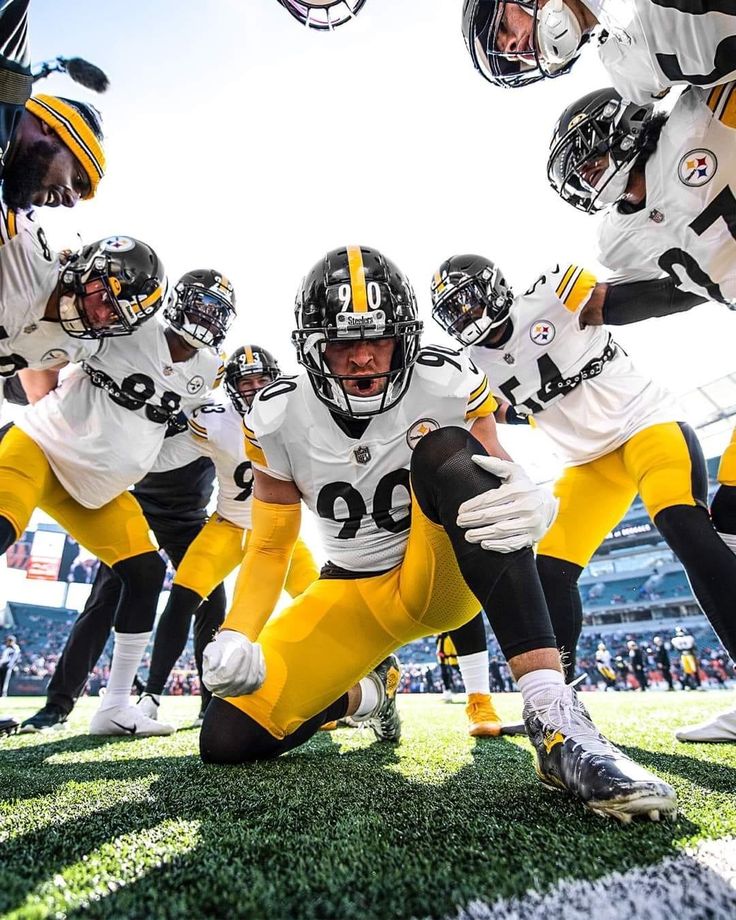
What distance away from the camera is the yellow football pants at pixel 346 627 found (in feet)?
6.37

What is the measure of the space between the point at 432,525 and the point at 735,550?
54.7 inches

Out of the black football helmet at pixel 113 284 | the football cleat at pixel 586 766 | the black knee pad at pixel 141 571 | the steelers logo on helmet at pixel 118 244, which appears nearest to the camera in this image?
the football cleat at pixel 586 766

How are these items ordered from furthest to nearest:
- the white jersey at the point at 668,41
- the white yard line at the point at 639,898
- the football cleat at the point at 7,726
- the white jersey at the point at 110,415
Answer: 1. the football cleat at the point at 7,726
2. the white jersey at the point at 110,415
3. the white jersey at the point at 668,41
4. the white yard line at the point at 639,898

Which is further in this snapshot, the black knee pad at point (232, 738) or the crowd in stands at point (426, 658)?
the crowd in stands at point (426, 658)

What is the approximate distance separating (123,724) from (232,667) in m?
2.16

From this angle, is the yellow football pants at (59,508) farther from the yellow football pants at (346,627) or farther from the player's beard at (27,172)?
the yellow football pants at (346,627)

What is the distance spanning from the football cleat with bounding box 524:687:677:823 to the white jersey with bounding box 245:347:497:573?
91 cm

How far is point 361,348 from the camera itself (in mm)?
1893

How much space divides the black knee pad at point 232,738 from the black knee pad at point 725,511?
1921mm

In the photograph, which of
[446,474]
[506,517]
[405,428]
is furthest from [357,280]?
[506,517]

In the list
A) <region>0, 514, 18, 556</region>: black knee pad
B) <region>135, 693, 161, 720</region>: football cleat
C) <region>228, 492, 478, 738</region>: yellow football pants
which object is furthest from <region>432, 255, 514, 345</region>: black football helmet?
<region>135, 693, 161, 720</region>: football cleat

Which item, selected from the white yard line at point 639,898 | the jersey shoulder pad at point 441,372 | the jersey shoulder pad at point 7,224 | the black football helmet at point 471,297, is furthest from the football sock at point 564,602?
the jersey shoulder pad at point 7,224

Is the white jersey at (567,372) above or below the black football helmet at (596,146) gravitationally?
below

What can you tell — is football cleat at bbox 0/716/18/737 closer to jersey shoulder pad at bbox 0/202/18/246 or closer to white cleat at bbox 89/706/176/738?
white cleat at bbox 89/706/176/738
